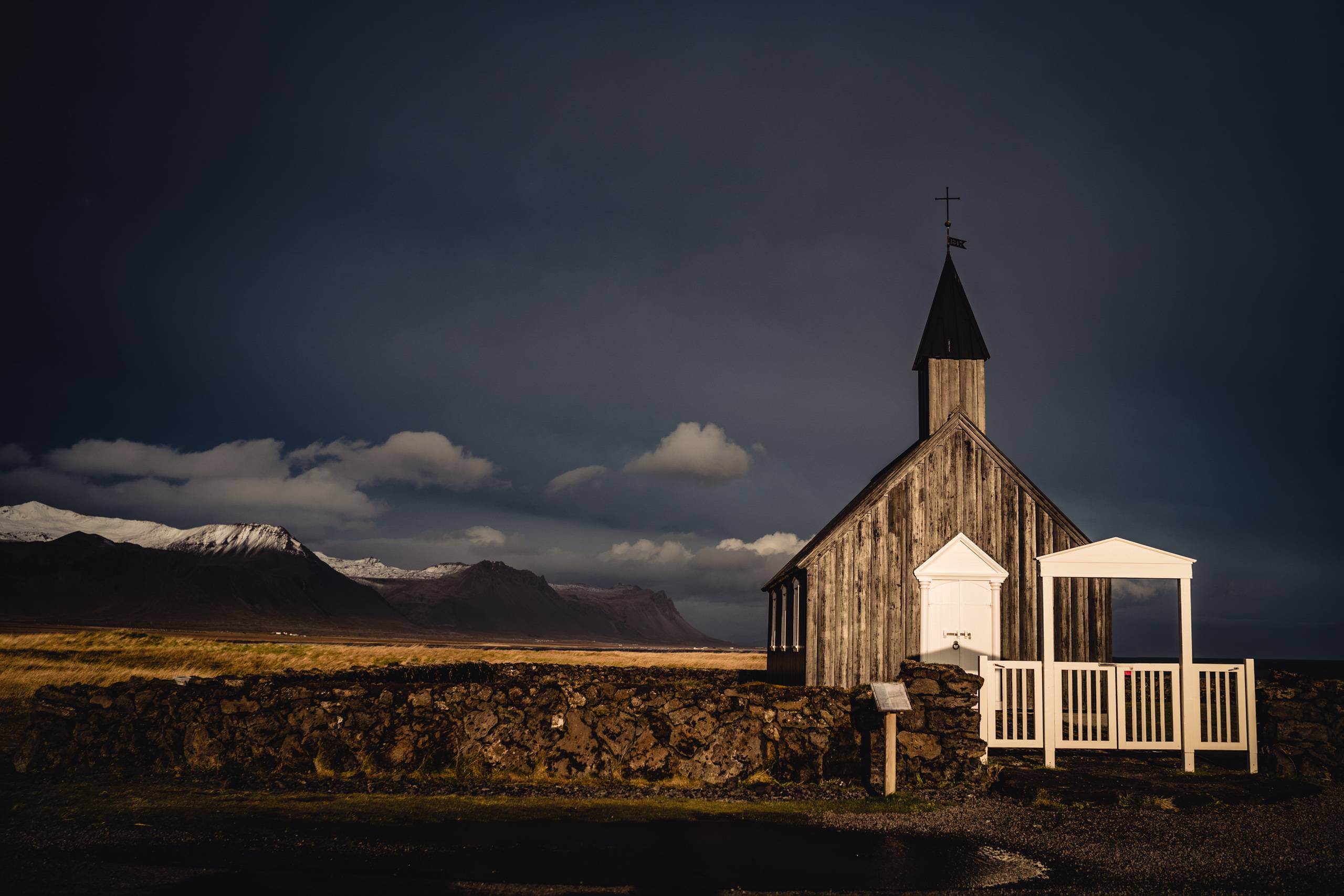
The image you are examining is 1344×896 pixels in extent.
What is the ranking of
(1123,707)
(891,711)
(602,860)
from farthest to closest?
(1123,707), (891,711), (602,860)

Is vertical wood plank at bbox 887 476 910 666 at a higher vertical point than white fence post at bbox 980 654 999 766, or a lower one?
higher

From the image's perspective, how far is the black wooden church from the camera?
20578 mm

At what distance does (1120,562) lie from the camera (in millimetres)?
15219

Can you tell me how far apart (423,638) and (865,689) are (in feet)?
615

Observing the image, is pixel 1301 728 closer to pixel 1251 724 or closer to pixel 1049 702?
pixel 1251 724

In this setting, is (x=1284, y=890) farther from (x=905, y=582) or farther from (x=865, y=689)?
(x=905, y=582)

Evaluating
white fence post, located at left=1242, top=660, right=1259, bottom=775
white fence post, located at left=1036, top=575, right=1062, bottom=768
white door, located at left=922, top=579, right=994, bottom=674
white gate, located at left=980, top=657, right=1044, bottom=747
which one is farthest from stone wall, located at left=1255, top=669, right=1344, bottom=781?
white door, located at left=922, top=579, right=994, bottom=674

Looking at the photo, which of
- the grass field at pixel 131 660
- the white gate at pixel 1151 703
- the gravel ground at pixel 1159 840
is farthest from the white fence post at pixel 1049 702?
the grass field at pixel 131 660

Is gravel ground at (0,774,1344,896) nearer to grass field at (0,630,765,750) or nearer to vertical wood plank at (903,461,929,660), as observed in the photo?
vertical wood plank at (903,461,929,660)

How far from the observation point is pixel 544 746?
14531mm

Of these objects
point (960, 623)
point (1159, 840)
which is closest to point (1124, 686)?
point (1159, 840)

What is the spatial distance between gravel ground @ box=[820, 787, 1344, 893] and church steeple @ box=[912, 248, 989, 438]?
40.8 feet

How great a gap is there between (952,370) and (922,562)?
590cm

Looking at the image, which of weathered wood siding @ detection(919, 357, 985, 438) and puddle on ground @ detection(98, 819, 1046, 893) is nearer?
puddle on ground @ detection(98, 819, 1046, 893)
